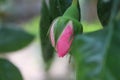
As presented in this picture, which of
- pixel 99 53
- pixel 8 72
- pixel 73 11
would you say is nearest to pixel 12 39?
pixel 8 72

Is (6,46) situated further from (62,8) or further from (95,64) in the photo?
(95,64)

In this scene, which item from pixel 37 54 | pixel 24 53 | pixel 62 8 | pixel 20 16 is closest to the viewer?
pixel 62 8

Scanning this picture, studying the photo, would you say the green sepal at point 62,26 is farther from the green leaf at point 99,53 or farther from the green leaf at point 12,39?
the green leaf at point 12,39

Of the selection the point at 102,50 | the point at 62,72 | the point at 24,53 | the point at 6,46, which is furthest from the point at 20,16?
the point at 102,50

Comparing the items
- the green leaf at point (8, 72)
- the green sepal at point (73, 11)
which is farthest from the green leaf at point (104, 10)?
the green leaf at point (8, 72)

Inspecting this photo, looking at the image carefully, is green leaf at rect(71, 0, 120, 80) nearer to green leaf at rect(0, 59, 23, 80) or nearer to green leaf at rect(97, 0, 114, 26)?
green leaf at rect(97, 0, 114, 26)

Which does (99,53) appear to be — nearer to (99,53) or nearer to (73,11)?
(99,53)
